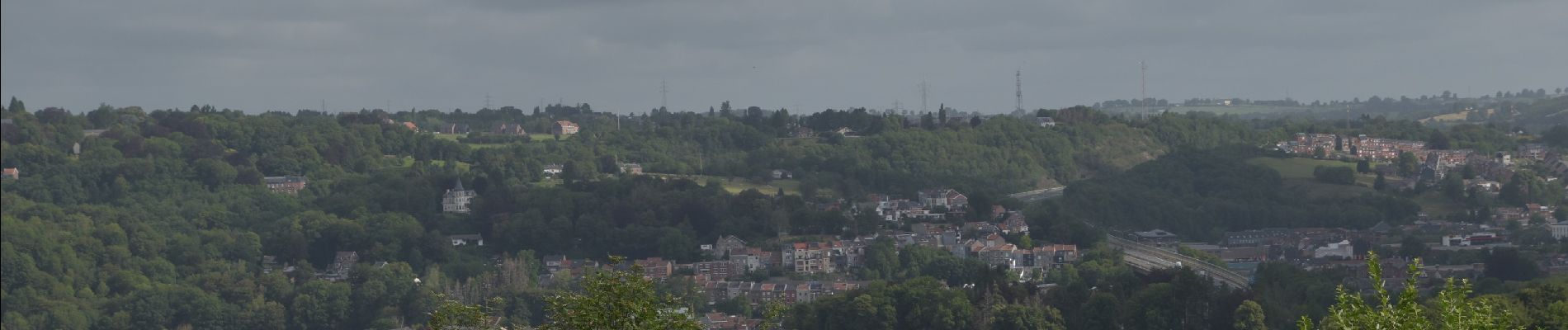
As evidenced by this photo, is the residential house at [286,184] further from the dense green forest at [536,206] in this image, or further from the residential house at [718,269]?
the residential house at [718,269]

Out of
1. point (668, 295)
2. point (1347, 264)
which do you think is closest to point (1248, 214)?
point (1347, 264)

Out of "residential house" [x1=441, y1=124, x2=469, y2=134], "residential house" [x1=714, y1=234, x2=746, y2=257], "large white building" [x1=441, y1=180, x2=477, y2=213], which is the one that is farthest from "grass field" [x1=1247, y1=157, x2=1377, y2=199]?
"residential house" [x1=441, y1=124, x2=469, y2=134]

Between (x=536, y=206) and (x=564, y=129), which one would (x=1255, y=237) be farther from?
(x=564, y=129)

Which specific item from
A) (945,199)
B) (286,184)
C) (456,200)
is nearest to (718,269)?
(456,200)

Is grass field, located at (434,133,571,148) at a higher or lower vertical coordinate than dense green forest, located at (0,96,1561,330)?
higher

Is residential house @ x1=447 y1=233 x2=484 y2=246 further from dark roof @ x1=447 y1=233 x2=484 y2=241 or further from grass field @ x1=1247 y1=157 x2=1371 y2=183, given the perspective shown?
grass field @ x1=1247 y1=157 x2=1371 y2=183

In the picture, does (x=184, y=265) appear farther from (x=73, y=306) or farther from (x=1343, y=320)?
(x=1343, y=320)
